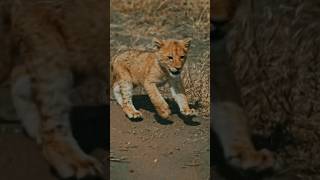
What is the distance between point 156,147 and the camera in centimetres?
223

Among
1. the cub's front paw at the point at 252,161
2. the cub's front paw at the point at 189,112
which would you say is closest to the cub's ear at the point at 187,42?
the cub's front paw at the point at 189,112

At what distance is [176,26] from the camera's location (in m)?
2.23

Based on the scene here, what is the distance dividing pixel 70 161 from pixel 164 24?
0.46 meters

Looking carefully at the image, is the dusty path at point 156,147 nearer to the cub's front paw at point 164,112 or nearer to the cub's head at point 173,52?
the cub's front paw at point 164,112

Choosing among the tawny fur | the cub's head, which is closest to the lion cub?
the cub's head

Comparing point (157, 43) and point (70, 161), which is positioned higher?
point (157, 43)

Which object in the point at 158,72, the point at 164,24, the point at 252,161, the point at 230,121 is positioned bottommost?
the point at 252,161

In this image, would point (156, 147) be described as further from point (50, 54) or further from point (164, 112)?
point (50, 54)

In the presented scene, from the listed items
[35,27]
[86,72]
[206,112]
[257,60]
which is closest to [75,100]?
[86,72]

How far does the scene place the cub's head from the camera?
2223mm

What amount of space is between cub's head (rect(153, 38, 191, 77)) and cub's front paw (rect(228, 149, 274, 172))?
292 mm

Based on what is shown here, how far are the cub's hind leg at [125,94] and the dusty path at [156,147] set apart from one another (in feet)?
0.05

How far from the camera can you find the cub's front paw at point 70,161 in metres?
2.19

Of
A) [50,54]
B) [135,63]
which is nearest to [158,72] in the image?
[135,63]
